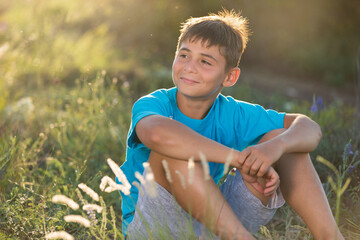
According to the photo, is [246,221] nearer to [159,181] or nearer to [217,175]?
[217,175]

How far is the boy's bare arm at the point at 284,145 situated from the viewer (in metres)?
1.85

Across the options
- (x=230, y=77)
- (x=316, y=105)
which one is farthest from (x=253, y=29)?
(x=230, y=77)

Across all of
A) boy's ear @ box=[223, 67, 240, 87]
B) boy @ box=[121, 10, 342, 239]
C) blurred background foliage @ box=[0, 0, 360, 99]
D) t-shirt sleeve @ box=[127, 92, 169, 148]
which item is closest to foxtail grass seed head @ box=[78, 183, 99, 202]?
boy @ box=[121, 10, 342, 239]

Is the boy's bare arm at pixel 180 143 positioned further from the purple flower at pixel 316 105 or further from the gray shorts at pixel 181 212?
the purple flower at pixel 316 105

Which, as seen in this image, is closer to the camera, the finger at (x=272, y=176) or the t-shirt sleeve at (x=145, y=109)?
the finger at (x=272, y=176)

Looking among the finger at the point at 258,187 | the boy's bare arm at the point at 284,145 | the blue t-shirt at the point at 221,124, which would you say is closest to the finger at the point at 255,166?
the boy's bare arm at the point at 284,145

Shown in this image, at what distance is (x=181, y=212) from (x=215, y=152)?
34 cm

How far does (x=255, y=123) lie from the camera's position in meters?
2.32

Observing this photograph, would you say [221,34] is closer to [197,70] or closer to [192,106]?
[197,70]

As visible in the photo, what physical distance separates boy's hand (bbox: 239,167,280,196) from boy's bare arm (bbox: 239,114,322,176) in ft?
0.13

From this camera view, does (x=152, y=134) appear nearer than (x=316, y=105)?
Yes

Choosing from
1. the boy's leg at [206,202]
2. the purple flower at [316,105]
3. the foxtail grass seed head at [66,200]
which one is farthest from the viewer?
the purple flower at [316,105]

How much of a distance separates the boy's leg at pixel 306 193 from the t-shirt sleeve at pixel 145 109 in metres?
0.62

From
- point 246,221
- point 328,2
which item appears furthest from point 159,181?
point 328,2
